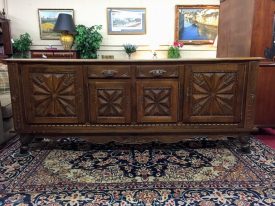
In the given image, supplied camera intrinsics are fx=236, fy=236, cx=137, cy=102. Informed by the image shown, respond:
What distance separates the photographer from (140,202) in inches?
48.1

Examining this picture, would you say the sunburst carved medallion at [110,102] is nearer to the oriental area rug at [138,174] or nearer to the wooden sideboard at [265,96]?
the oriental area rug at [138,174]

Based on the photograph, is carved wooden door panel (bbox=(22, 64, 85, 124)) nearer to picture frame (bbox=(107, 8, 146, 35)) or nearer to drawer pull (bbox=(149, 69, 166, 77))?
drawer pull (bbox=(149, 69, 166, 77))

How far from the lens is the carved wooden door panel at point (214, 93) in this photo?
167 cm

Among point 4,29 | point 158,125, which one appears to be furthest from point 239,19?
point 4,29

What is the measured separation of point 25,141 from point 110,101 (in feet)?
2.40

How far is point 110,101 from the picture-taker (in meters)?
1.70

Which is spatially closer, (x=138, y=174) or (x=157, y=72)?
(x=138, y=174)

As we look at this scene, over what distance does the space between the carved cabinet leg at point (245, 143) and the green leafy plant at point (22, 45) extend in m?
3.71

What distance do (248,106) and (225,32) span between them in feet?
3.80

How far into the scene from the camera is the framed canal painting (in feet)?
13.4

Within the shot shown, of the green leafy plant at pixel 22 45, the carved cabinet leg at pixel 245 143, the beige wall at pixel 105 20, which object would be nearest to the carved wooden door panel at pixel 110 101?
the carved cabinet leg at pixel 245 143

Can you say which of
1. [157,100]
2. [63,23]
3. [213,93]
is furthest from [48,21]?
→ [213,93]

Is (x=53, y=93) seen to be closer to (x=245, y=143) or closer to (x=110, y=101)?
(x=110, y=101)

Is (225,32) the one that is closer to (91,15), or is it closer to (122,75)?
(122,75)
